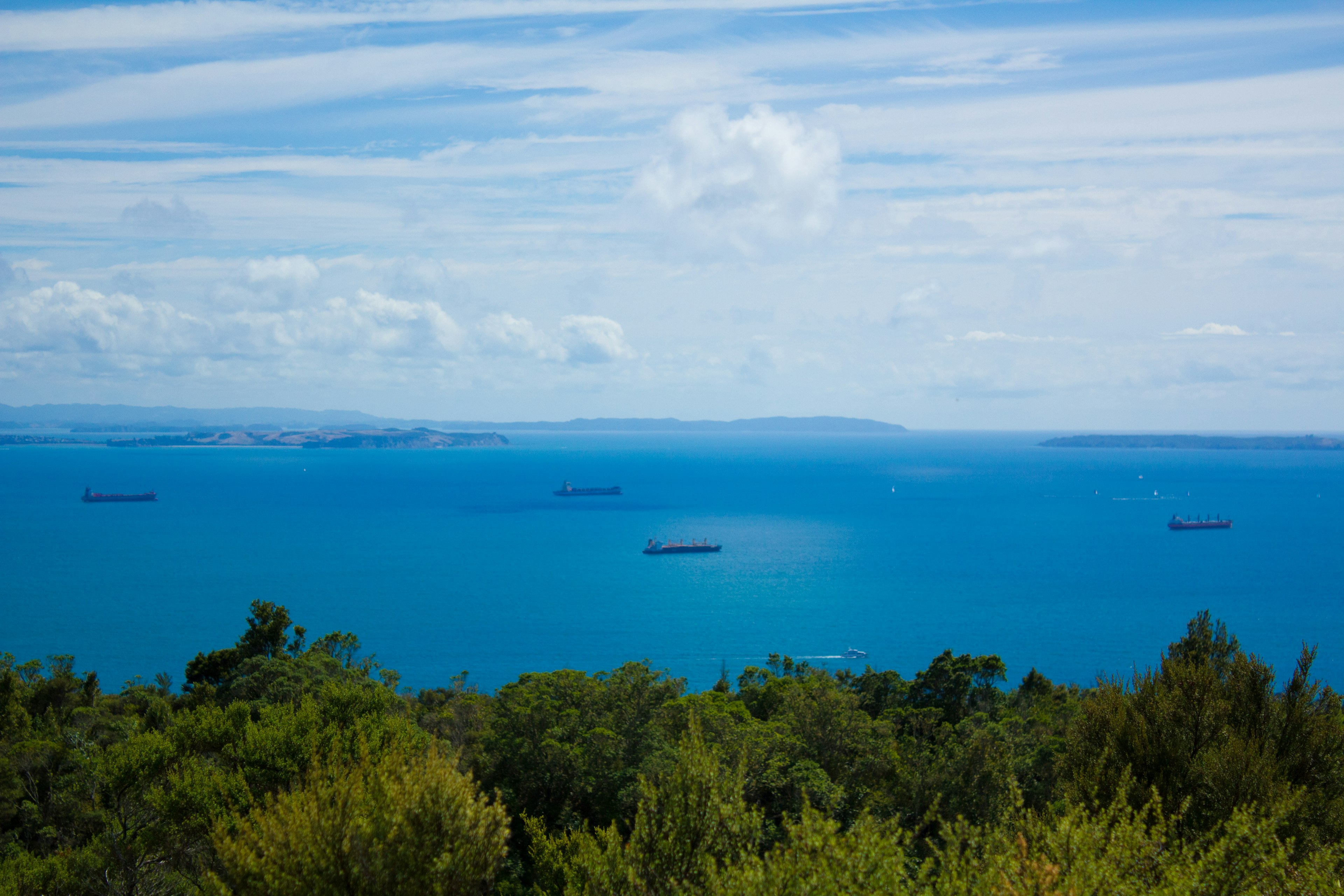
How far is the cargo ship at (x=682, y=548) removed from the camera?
379 feet

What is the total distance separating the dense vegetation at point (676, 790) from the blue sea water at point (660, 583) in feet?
108

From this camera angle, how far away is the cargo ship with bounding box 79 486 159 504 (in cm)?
16075

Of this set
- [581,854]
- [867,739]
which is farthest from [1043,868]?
[867,739]

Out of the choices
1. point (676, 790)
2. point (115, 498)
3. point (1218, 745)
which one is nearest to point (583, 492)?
point (115, 498)

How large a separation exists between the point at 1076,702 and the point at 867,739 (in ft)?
48.8

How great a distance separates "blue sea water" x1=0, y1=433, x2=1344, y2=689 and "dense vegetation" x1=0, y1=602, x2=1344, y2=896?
33.0 metres

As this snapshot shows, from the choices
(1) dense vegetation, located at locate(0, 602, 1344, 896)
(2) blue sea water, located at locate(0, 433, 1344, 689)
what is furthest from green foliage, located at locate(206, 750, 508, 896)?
(2) blue sea water, located at locate(0, 433, 1344, 689)

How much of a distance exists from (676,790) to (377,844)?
4.88 meters

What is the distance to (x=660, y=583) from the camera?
9638 cm

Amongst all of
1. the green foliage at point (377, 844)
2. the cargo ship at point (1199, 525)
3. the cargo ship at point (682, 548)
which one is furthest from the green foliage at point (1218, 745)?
the cargo ship at point (1199, 525)

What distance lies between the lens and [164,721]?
36.5 m

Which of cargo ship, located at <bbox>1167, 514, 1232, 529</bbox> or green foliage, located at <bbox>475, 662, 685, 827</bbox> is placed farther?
cargo ship, located at <bbox>1167, 514, 1232, 529</bbox>

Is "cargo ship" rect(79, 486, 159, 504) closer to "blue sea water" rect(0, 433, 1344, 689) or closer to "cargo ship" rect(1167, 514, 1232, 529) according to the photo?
"blue sea water" rect(0, 433, 1344, 689)

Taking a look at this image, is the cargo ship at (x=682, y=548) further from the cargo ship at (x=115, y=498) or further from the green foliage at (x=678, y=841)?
the cargo ship at (x=115, y=498)
